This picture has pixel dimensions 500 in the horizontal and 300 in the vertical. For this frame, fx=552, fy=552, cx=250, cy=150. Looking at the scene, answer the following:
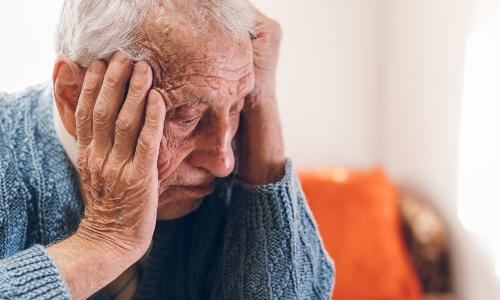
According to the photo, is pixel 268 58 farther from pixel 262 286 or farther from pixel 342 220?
pixel 342 220

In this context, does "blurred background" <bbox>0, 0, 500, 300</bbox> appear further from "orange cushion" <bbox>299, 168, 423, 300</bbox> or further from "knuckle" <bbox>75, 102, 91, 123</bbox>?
"knuckle" <bbox>75, 102, 91, 123</bbox>

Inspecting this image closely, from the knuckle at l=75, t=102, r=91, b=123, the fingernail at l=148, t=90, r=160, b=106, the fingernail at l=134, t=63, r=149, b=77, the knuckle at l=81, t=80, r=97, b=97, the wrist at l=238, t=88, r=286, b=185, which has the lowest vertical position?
the wrist at l=238, t=88, r=286, b=185

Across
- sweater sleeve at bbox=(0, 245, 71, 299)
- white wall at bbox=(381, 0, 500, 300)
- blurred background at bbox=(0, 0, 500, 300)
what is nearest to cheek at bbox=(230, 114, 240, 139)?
sweater sleeve at bbox=(0, 245, 71, 299)

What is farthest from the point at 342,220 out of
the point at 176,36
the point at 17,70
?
the point at 176,36

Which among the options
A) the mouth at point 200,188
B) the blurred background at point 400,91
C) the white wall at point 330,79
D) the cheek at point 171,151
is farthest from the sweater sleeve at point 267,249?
the white wall at point 330,79

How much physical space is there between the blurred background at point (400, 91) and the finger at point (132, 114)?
82 centimetres

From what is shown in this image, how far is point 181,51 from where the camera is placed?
2.92 ft

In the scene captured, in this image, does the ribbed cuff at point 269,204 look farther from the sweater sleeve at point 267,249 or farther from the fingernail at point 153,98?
the fingernail at point 153,98

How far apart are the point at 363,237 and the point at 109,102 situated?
1415mm

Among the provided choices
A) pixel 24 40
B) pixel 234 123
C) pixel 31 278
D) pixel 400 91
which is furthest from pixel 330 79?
pixel 31 278

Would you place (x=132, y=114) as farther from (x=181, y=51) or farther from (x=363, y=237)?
(x=363, y=237)

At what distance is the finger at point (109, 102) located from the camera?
2.98ft

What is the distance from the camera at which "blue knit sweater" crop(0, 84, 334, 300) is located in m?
1.04

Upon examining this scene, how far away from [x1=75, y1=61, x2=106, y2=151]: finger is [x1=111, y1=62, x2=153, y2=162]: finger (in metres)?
0.06
